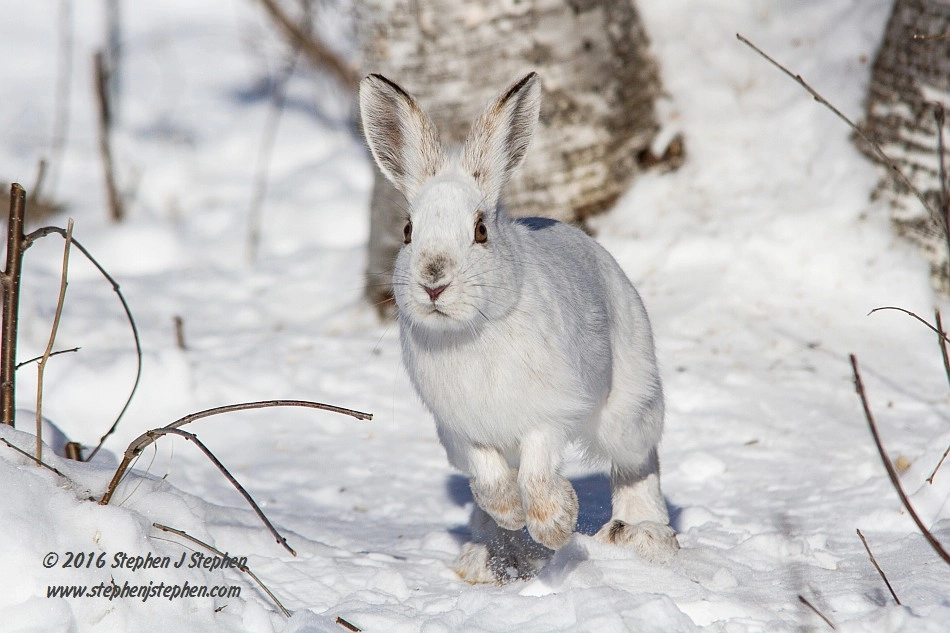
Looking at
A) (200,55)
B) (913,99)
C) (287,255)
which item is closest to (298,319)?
(287,255)

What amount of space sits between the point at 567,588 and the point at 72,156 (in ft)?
23.4

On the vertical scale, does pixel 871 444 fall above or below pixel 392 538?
above

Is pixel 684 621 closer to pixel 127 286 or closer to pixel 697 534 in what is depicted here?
pixel 697 534

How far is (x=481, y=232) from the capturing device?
8.98 ft

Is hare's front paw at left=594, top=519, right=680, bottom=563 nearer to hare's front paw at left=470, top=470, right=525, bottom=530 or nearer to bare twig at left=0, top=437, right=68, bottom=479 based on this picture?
hare's front paw at left=470, top=470, right=525, bottom=530

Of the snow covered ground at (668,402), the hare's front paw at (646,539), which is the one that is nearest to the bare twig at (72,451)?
the snow covered ground at (668,402)

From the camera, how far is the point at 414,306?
258cm

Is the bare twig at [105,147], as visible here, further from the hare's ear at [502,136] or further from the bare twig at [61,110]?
the hare's ear at [502,136]

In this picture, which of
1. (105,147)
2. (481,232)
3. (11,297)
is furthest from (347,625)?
(105,147)

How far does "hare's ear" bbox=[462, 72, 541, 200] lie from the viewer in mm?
2879

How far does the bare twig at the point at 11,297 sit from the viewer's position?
2.73 m

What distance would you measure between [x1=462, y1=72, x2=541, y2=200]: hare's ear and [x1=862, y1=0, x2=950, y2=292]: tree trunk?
2.36m

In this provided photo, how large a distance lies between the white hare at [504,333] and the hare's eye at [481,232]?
15mm

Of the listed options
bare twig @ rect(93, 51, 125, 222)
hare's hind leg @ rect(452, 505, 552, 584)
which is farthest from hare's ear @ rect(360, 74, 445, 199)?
bare twig @ rect(93, 51, 125, 222)
